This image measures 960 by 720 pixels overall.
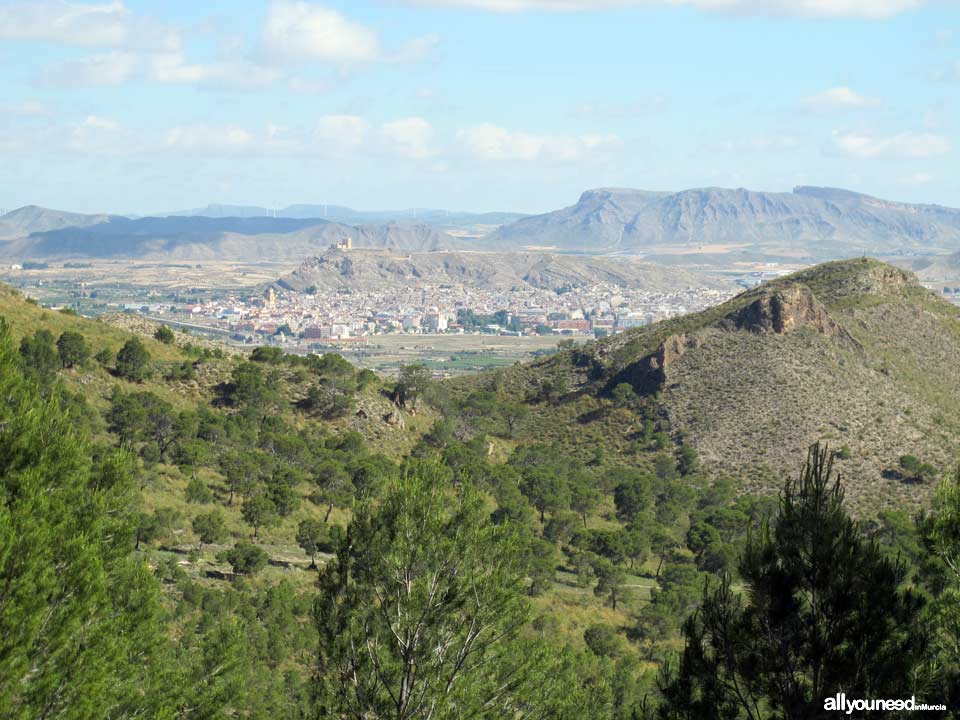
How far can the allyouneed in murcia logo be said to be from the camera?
1012 cm

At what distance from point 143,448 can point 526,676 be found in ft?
108

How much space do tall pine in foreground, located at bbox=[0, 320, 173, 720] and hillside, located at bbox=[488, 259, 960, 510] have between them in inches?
1874

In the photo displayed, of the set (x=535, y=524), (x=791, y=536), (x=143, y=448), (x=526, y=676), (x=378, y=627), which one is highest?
(x=791, y=536)

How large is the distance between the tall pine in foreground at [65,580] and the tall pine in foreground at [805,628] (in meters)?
7.15

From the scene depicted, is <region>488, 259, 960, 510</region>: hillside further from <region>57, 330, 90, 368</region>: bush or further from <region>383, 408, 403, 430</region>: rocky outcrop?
<region>57, 330, 90, 368</region>: bush

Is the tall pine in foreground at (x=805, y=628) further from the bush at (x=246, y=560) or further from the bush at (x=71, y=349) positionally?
the bush at (x=71, y=349)

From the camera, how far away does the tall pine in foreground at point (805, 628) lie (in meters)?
10.5

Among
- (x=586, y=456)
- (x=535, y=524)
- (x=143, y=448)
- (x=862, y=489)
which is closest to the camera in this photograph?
(x=143, y=448)

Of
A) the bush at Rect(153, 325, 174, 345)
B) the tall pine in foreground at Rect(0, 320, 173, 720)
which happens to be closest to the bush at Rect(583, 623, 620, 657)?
the tall pine in foreground at Rect(0, 320, 173, 720)

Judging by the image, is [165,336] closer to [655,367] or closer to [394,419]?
[394,419]

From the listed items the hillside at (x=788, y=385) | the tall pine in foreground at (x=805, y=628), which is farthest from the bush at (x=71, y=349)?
the tall pine in foreground at (x=805, y=628)

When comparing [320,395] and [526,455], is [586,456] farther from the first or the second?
[320,395]

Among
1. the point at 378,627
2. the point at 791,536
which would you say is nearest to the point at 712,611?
the point at 791,536

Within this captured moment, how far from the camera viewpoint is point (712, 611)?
38.3 feet
